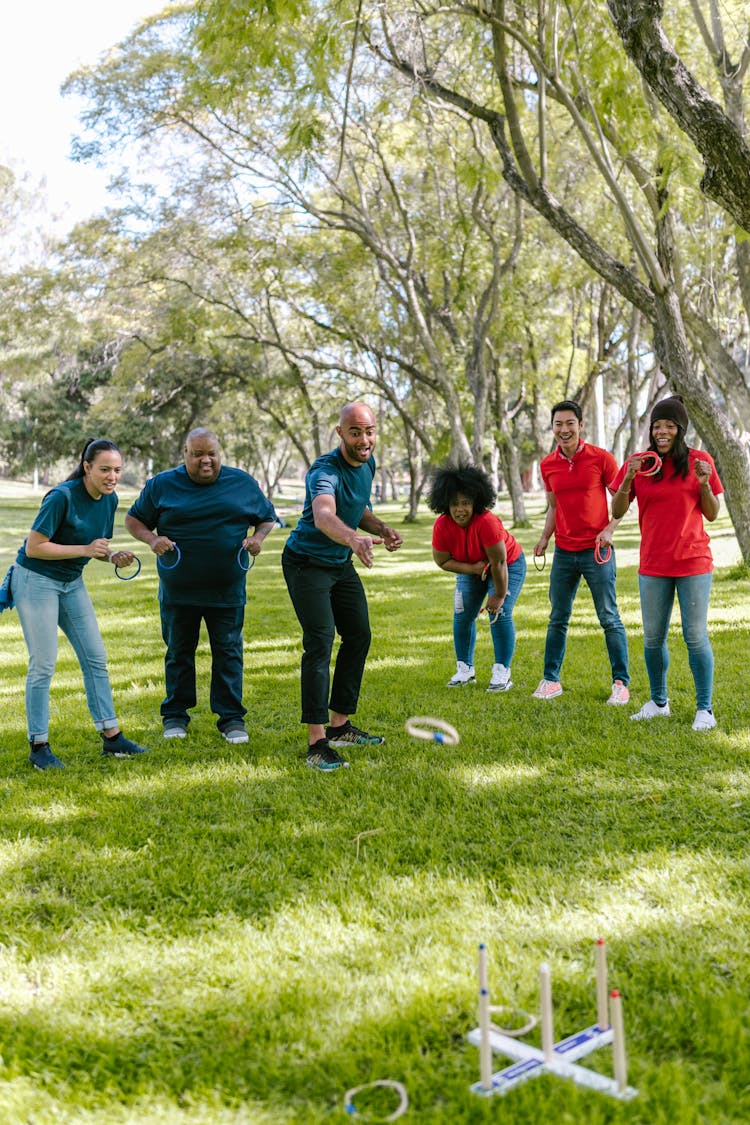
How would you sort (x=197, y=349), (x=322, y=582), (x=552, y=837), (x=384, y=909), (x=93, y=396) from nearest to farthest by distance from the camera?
(x=384, y=909)
(x=552, y=837)
(x=322, y=582)
(x=197, y=349)
(x=93, y=396)

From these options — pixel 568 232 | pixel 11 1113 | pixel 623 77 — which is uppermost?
pixel 623 77

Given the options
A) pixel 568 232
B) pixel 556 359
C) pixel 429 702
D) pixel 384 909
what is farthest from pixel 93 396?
pixel 384 909

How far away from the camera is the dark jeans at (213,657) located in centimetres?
688

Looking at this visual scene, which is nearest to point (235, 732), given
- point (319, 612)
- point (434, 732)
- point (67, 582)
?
point (319, 612)

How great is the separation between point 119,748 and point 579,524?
3.49 m

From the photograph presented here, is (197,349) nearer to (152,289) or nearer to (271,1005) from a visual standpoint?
(152,289)

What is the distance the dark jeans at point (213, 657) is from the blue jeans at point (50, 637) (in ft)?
1.90

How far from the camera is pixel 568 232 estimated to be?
36.9 ft

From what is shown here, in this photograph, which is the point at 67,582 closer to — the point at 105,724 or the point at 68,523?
the point at 68,523

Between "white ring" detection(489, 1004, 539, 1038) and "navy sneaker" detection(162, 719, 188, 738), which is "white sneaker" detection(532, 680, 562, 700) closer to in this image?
"navy sneaker" detection(162, 719, 188, 738)

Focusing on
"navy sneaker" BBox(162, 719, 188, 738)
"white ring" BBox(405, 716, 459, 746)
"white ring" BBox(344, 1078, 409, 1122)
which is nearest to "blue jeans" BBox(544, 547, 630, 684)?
"white ring" BBox(405, 716, 459, 746)

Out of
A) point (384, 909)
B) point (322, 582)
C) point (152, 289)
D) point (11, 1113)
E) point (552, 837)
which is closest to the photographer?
point (11, 1113)

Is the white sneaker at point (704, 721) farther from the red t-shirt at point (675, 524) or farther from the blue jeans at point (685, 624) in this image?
the red t-shirt at point (675, 524)

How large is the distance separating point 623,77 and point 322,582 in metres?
7.03
